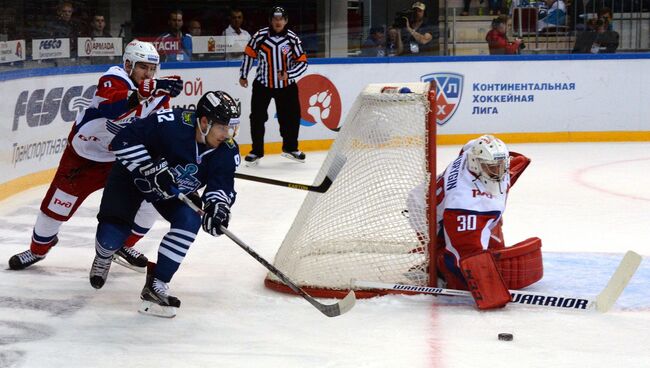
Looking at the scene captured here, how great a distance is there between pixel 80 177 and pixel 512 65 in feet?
19.1

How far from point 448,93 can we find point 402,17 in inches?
34.6

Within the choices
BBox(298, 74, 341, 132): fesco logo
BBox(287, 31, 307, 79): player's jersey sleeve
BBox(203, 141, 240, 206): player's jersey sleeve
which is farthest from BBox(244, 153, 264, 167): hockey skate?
BBox(203, 141, 240, 206): player's jersey sleeve

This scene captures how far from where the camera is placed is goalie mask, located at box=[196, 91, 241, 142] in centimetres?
374

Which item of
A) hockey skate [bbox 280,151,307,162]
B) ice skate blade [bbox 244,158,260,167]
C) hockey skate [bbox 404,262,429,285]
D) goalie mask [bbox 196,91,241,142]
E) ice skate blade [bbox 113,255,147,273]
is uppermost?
goalie mask [bbox 196,91,241,142]


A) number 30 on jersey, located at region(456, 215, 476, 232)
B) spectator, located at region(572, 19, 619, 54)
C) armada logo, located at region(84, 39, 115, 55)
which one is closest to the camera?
number 30 on jersey, located at region(456, 215, 476, 232)

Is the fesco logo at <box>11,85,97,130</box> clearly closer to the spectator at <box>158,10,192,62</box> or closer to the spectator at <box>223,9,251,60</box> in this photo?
the spectator at <box>158,10,192,62</box>

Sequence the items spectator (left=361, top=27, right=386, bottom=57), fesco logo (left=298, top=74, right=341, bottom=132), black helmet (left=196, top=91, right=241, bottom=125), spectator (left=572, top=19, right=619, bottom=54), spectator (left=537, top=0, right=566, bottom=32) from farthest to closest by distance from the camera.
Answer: spectator (left=537, top=0, right=566, bottom=32), spectator (left=572, top=19, right=619, bottom=54), spectator (left=361, top=27, right=386, bottom=57), fesco logo (left=298, top=74, right=341, bottom=132), black helmet (left=196, top=91, right=241, bottom=125)

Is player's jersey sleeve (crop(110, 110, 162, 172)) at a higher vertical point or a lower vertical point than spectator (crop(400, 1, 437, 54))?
lower

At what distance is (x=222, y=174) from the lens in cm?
383

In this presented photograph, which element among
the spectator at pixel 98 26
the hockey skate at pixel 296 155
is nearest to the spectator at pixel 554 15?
the hockey skate at pixel 296 155

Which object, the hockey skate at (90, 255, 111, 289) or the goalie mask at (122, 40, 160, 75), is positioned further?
the goalie mask at (122, 40, 160, 75)

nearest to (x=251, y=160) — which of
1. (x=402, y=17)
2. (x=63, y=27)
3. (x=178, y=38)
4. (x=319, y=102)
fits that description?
(x=319, y=102)

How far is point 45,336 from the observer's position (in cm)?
367

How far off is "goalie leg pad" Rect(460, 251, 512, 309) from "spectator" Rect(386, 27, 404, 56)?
19.0 feet
